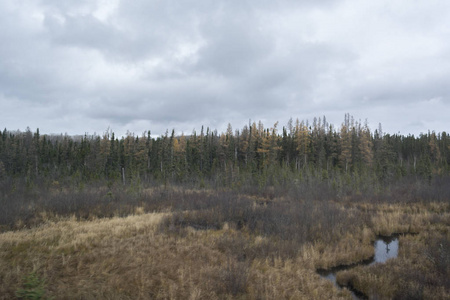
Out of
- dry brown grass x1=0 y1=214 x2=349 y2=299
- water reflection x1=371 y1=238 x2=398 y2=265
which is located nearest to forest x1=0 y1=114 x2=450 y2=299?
dry brown grass x1=0 y1=214 x2=349 y2=299

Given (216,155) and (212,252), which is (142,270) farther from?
(216,155)

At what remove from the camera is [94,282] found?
5914mm

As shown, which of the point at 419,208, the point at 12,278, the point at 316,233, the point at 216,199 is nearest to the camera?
the point at 12,278

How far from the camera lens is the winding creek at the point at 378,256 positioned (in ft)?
26.5

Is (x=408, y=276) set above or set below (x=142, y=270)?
below

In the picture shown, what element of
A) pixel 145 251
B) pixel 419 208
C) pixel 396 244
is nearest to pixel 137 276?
pixel 145 251

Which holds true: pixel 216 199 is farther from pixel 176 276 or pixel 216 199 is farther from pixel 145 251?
pixel 176 276

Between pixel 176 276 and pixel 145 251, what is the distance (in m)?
2.07

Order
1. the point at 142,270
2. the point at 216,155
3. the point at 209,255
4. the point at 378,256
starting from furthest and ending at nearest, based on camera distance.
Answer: the point at 216,155
the point at 378,256
the point at 209,255
the point at 142,270

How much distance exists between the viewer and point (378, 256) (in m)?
10.1

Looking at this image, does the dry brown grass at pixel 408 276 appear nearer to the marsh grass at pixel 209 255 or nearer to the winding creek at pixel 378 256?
the marsh grass at pixel 209 255

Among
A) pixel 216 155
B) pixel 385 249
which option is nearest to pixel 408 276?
→ pixel 385 249

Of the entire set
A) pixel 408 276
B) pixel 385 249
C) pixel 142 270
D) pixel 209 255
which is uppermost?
pixel 142 270

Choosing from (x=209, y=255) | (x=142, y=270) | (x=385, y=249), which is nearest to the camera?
(x=142, y=270)
